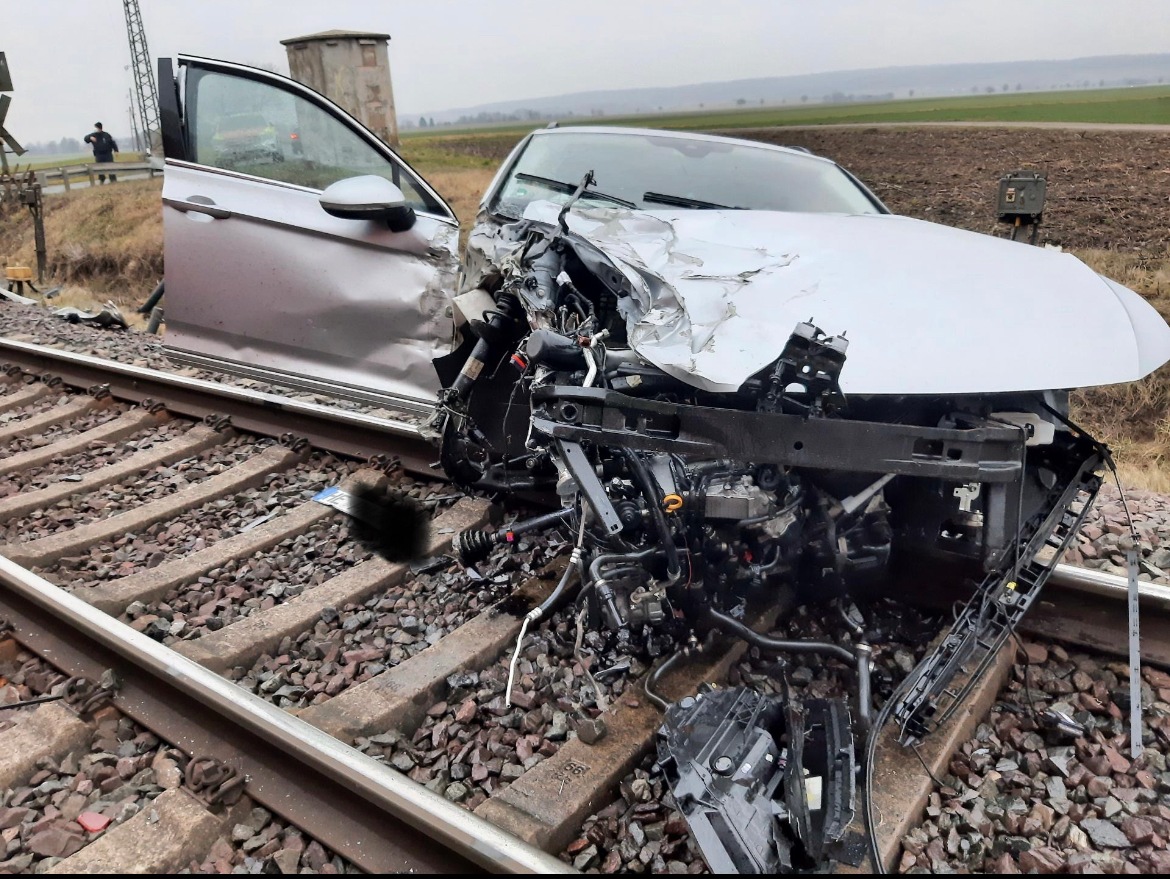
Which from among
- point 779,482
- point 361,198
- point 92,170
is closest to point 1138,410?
point 779,482

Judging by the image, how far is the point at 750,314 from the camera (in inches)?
98.8

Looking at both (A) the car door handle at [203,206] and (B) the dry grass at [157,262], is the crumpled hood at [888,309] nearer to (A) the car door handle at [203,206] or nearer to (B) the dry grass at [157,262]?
(B) the dry grass at [157,262]

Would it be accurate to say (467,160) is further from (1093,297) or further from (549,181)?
(1093,297)

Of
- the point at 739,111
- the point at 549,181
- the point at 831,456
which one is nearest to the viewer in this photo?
the point at 831,456

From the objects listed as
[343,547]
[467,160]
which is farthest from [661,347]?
[467,160]

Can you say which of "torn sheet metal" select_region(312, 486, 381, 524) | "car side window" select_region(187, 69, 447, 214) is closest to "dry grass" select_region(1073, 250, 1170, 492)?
"torn sheet metal" select_region(312, 486, 381, 524)

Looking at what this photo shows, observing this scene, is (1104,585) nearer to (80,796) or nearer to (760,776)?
(760,776)

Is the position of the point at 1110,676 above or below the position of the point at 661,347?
below

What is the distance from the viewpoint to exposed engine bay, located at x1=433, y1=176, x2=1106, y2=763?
7.86 ft

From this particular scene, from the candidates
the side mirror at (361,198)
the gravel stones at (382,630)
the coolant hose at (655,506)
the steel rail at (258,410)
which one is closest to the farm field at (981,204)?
the side mirror at (361,198)

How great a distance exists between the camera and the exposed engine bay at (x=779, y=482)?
2.39 meters

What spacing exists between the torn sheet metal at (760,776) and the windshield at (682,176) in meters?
2.26

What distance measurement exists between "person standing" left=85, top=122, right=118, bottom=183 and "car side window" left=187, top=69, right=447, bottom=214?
927 inches

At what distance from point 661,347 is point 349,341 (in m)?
2.72
